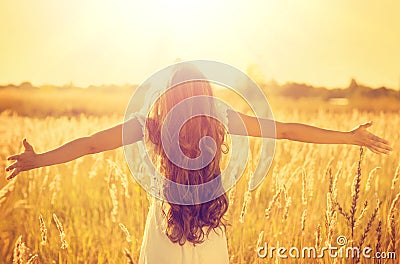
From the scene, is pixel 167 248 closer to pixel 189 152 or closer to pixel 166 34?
pixel 189 152

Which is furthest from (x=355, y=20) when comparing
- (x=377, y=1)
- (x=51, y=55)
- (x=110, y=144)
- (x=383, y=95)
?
(x=110, y=144)

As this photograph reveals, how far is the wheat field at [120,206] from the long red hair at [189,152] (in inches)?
20.0

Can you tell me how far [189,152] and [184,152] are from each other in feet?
0.05

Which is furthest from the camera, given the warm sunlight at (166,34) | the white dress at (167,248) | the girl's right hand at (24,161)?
the warm sunlight at (166,34)

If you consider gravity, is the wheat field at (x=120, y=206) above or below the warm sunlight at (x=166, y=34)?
below

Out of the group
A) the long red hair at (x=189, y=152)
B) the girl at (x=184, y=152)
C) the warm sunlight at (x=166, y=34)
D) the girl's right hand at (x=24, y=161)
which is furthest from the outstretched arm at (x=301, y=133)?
the warm sunlight at (x=166, y=34)

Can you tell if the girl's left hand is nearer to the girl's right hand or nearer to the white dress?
the white dress

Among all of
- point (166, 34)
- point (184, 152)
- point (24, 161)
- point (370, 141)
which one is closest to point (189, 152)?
point (184, 152)

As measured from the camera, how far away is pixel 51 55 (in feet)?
9.42

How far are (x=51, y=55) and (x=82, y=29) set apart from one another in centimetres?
21

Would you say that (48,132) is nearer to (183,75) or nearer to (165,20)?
(165,20)

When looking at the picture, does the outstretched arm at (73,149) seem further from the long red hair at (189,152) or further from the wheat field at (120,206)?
the wheat field at (120,206)

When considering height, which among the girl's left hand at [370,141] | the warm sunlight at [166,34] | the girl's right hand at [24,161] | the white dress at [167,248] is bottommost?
the white dress at [167,248]

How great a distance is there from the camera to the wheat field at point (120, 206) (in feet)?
8.37
